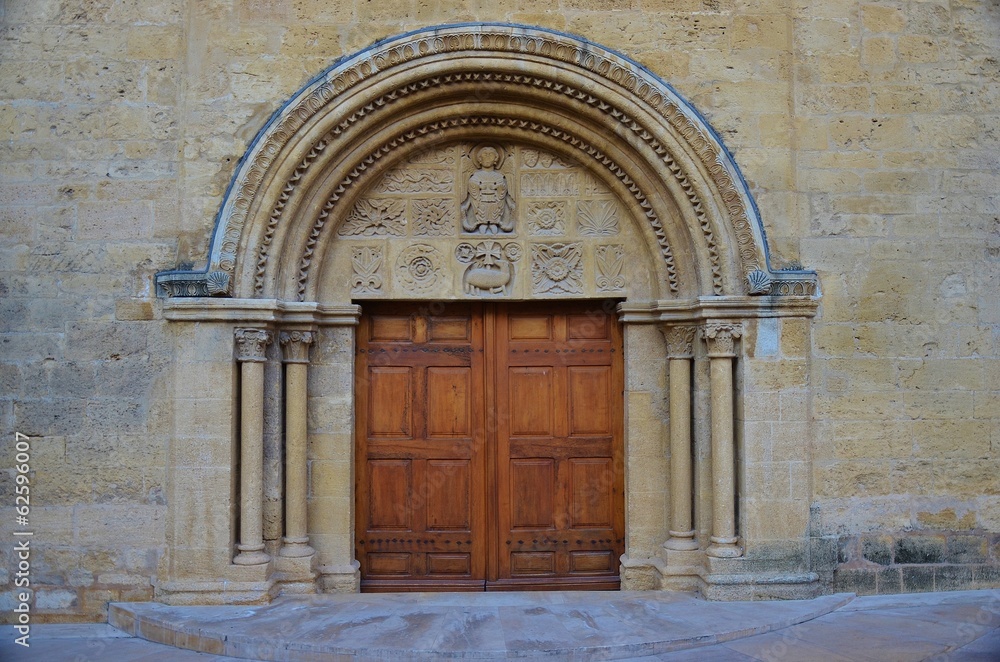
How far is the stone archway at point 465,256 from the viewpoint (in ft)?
18.0

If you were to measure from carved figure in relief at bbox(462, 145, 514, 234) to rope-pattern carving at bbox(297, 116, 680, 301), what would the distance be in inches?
9.8

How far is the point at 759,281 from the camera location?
17.9 ft

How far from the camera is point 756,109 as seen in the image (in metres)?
5.61

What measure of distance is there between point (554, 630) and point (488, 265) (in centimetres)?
247

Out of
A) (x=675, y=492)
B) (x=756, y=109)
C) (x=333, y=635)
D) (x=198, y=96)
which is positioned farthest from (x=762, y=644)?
(x=198, y=96)

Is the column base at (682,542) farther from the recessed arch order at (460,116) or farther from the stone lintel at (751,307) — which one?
the recessed arch order at (460,116)

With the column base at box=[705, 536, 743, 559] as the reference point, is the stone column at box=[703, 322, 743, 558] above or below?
above

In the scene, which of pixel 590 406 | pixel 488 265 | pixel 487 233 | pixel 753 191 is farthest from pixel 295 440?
pixel 753 191

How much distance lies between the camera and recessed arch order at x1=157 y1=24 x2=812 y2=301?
5473 mm

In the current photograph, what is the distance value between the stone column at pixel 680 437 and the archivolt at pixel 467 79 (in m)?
0.47

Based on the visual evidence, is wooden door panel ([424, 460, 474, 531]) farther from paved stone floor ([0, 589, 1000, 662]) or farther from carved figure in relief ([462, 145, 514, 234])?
carved figure in relief ([462, 145, 514, 234])

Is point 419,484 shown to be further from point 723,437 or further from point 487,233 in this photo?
point 723,437

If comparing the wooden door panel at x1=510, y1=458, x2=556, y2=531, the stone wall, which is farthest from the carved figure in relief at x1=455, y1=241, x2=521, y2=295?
the stone wall

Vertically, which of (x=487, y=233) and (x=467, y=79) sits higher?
(x=467, y=79)
